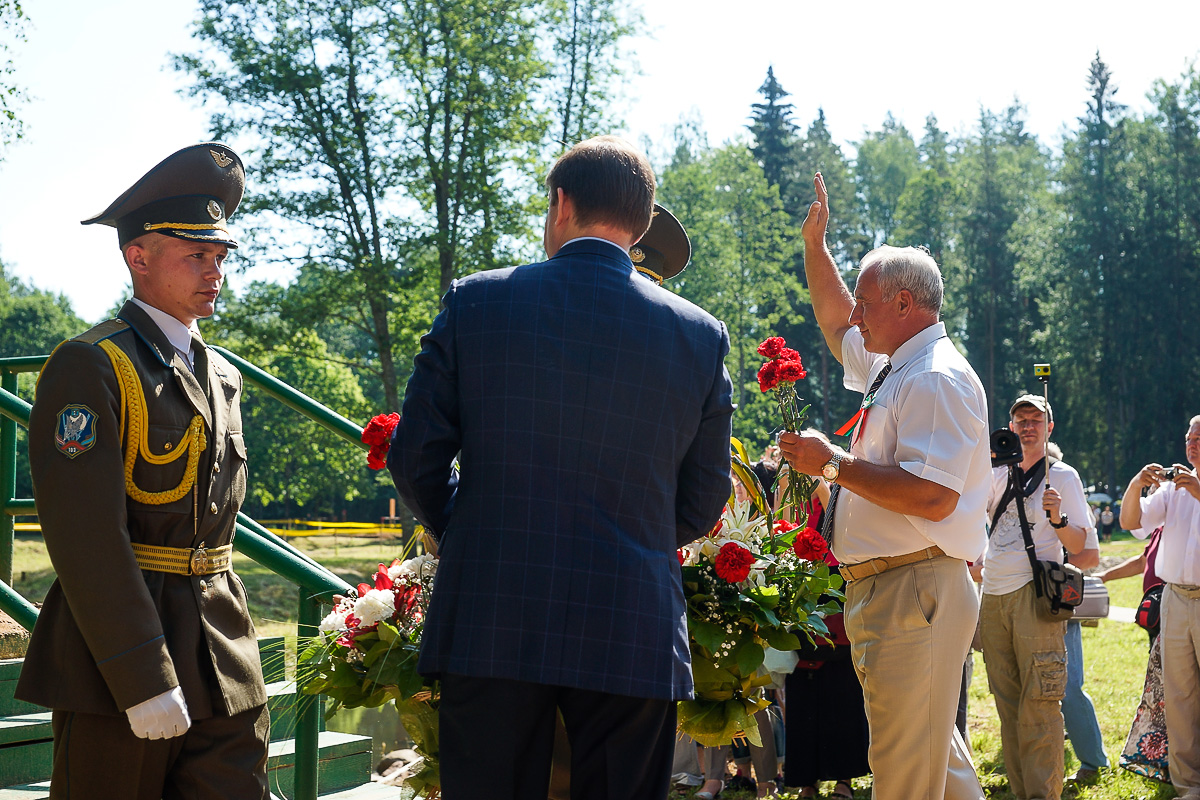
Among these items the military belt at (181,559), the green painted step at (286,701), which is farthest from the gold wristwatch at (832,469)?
the military belt at (181,559)

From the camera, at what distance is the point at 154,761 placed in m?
2.43

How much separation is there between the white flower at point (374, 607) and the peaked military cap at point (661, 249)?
167cm

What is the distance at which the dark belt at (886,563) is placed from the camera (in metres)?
3.41

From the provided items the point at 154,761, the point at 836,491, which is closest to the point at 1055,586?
the point at 836,491

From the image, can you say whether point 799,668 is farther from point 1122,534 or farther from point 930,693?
point 1122,534

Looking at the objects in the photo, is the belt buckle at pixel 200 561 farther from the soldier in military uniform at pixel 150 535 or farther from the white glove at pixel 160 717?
the white glove at pixel 160 717

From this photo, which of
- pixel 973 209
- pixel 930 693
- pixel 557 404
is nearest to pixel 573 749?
pixel 557 404

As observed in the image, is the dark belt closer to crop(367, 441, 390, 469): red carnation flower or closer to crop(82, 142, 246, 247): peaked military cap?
crop(367, 441, 390, 469): red carnation flower

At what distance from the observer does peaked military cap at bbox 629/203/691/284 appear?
3.86 m

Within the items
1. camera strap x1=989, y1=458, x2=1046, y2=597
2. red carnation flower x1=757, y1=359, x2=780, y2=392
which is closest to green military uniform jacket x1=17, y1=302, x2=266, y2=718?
red carnation flower x1=757, y1=359, x2=780, y2=392

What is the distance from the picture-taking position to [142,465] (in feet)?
8.20

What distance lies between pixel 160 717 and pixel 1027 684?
480cm

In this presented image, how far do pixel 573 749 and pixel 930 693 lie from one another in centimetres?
160

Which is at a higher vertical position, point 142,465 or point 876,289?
point 876,289
